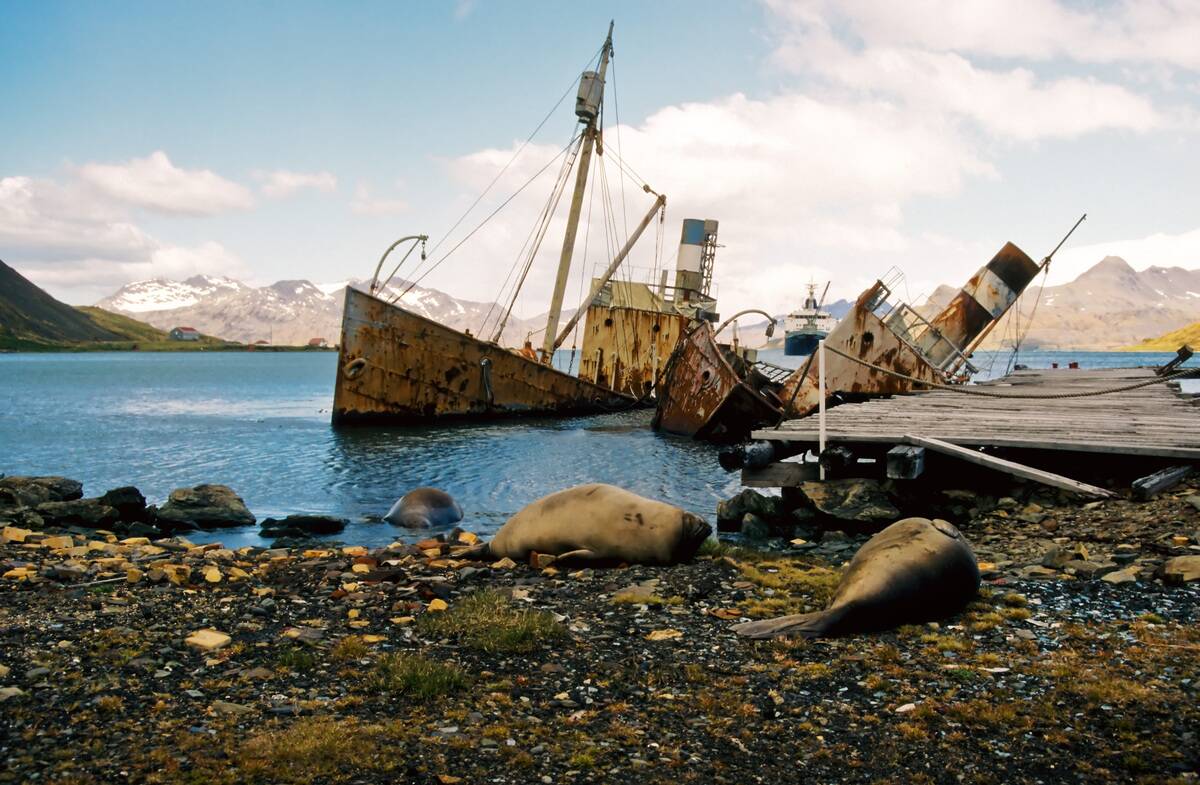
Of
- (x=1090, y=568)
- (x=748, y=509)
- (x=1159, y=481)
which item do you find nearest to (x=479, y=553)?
(x=748, y=509)

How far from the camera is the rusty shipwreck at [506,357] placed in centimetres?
3541

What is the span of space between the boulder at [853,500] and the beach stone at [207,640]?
28.9 feet

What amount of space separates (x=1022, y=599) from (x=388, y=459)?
906 inches

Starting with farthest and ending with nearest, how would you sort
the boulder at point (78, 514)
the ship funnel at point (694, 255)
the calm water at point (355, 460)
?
the ship funnel at point (694, 255)
the calm water at point (355, 460)
the boulder at point (78, 514)

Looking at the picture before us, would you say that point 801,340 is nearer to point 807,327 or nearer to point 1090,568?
point 807,327

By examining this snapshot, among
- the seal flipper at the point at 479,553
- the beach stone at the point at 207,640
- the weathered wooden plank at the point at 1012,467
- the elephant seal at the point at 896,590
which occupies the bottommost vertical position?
the beach stone at the point at 207,640

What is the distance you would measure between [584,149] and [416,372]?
13043 mm

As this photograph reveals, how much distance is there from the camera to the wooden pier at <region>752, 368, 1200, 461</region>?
1200 cm

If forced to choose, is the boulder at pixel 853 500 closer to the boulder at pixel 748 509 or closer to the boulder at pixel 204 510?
the boulder at pixel 748 509

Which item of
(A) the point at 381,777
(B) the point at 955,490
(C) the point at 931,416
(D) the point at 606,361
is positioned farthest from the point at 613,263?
(A) the point at 381,777

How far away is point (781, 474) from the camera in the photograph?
579 inches

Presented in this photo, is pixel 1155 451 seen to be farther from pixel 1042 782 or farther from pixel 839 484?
pixel 1042 782

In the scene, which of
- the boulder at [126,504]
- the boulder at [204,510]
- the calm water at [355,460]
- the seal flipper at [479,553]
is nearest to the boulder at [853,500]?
the seal flipper at [479,553]

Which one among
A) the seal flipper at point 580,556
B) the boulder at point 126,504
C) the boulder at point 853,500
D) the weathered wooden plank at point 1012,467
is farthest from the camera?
A: the boulder at point 126,504
